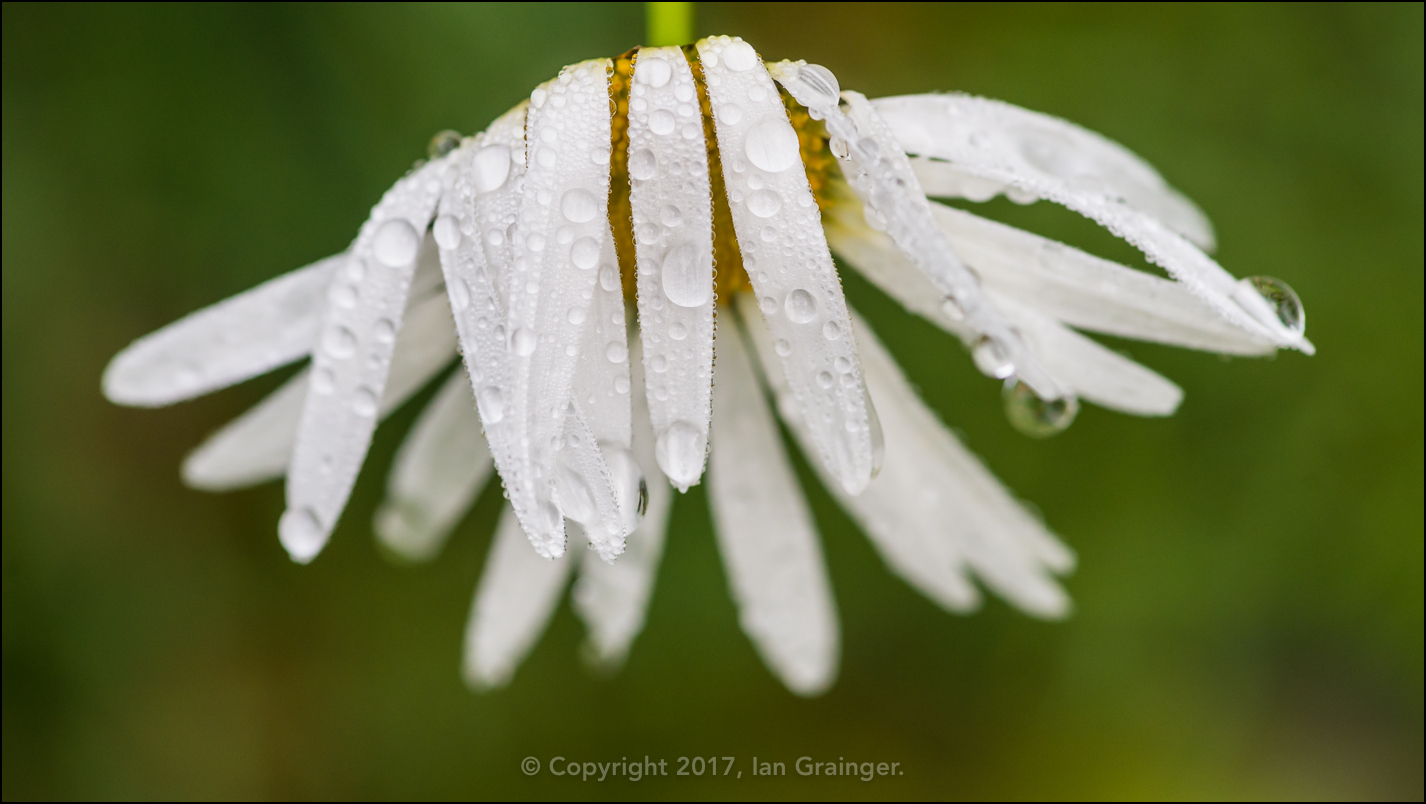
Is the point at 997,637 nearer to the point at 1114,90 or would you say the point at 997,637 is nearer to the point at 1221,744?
the point at 1221,744

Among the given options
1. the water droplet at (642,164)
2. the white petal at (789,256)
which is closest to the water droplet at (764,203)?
the white petal at (789,256)

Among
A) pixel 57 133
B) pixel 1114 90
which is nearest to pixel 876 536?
pixel 1114 90

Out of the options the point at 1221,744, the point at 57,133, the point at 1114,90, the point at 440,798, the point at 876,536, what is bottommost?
the point at 440,798

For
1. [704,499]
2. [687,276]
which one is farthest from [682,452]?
[704,499]

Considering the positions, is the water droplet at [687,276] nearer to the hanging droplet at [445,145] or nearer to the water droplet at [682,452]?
the water droplet at [682,452]

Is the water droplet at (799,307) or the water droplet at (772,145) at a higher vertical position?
the water droplet at (772,145)

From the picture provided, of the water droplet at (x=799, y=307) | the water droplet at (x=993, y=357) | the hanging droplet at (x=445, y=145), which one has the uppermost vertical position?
the hanging droplet at (x=445, y=145)

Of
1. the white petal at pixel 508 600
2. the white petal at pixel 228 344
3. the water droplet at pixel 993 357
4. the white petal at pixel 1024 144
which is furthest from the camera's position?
the white petal at pixel 508 600
